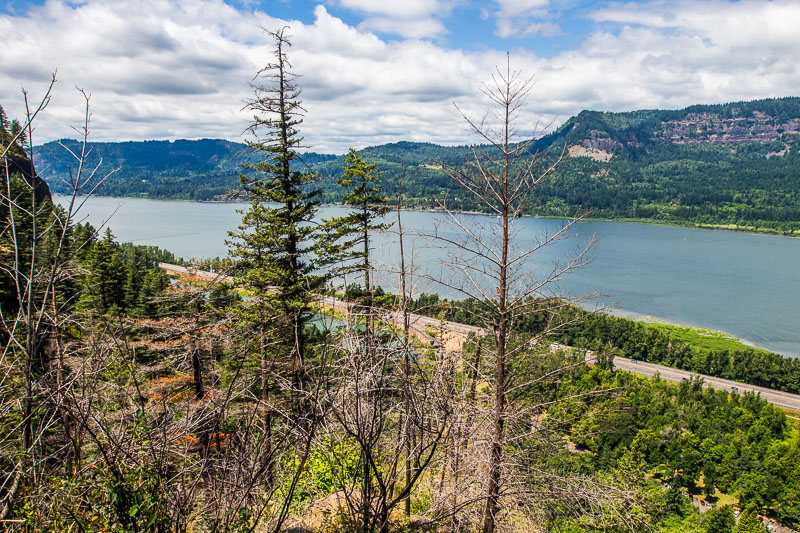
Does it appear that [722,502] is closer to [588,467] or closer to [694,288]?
[588,467]

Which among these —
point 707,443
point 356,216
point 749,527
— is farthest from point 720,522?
point 356,216

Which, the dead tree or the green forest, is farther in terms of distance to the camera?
the dead tree

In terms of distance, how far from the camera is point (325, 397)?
11.5 ft

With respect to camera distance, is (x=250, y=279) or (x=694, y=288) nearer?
(x=250, y=279)

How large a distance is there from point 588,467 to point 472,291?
70.6 feet

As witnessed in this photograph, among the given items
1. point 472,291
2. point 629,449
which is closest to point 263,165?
point 472,291

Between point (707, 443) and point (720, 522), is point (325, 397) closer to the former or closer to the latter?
point (720, 522)

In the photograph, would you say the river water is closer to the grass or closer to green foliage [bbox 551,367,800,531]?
the grass

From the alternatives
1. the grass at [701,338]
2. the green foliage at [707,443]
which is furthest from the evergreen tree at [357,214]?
the grass at [701,338]

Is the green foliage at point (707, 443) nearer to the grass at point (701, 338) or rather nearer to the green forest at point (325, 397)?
the green forest at point (325, 397)

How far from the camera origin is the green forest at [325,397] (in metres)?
3.03

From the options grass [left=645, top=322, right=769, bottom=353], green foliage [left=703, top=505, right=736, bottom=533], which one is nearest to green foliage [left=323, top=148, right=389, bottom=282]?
green foliage [left=703, top=505, right=736, bottom=533]

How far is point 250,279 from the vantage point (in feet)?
38.0

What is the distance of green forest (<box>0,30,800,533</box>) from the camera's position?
3025 millimetres
